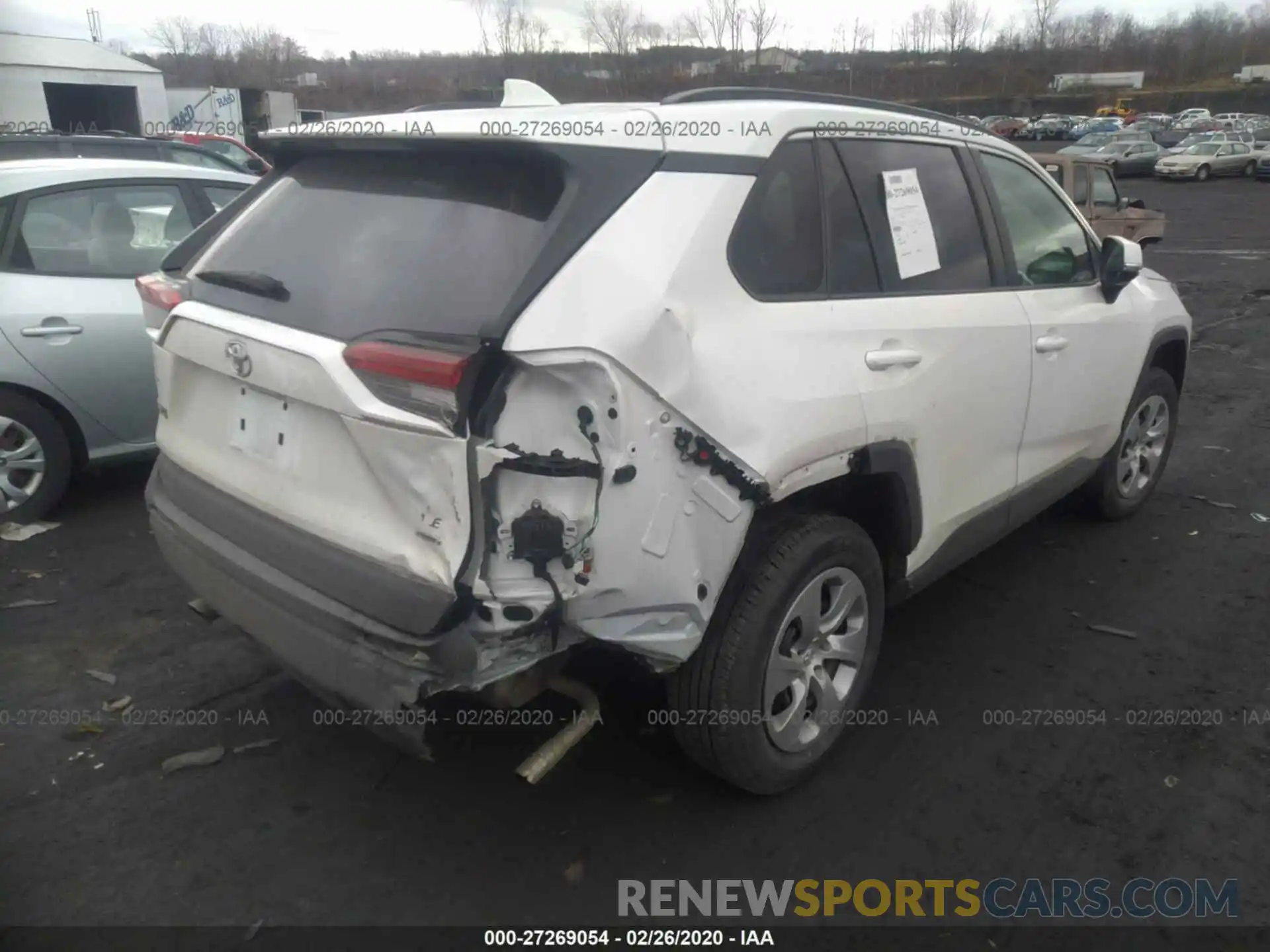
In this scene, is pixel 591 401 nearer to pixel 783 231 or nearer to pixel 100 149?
pixel 783 231

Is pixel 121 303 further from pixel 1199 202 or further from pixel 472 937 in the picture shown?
pixel 1199 202

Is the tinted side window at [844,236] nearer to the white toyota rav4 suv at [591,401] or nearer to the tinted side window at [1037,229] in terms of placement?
the white toyota rav4 suv at [591,401]

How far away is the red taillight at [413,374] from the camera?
2061 millimetres

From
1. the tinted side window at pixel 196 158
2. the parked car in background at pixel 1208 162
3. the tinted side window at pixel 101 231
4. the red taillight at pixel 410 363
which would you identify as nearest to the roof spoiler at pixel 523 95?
the red taillight at pixel 410 363

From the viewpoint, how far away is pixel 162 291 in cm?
291

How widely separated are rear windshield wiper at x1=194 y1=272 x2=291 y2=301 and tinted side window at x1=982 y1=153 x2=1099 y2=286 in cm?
254

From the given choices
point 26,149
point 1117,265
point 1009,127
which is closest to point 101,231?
point 1117,265

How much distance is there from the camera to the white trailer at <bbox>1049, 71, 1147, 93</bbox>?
8188 cm

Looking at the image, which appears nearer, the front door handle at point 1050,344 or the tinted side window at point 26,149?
the front door handle at point 1050,344

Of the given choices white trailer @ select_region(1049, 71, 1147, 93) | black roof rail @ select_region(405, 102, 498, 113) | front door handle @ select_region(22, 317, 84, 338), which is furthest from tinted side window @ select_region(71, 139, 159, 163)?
white trailer @ select_region(1049, 71, 1147, 93)

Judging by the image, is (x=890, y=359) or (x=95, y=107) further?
(x=95, y=107)

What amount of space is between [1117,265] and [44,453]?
194 inches

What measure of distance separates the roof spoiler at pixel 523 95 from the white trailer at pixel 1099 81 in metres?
90.5

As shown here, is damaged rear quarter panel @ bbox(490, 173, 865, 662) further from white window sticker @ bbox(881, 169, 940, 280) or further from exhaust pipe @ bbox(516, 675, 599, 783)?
white window sticker @ bbox(881, 169, 940, 280)
